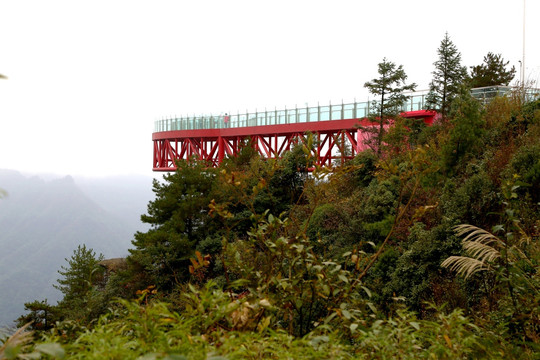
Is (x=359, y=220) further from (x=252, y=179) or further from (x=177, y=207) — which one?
(x=177, y=207)

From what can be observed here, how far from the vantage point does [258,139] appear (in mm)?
30531

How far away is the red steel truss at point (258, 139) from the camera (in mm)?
24048

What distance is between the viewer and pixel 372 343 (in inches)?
108

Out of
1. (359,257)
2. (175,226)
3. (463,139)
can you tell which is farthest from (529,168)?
(175,226)

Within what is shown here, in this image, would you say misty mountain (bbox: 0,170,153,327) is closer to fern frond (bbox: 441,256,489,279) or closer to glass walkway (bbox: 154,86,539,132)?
glass walkway (bbox: 154,86,539,132)

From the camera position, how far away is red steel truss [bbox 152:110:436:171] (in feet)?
78.9

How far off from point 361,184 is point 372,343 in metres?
16.5

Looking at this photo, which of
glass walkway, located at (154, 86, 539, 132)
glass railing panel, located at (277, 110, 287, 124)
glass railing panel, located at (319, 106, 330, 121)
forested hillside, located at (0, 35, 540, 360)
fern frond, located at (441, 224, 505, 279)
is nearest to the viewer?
forested hillside, located at (0, 35, 540, 360)

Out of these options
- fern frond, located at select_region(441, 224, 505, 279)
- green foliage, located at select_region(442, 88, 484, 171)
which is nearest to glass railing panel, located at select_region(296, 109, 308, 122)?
green foliage, located at select_region(442, 88, 484, 171)

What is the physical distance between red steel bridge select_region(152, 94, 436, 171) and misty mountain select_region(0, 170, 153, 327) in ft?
300

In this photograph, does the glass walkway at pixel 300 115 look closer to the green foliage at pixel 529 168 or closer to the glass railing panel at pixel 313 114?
the glass railing panel at pixel 313 114

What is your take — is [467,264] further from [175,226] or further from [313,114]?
[313,114]

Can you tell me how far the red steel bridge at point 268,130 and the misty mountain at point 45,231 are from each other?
300ft

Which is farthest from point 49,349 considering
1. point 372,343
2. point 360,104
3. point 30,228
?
point 30,228
